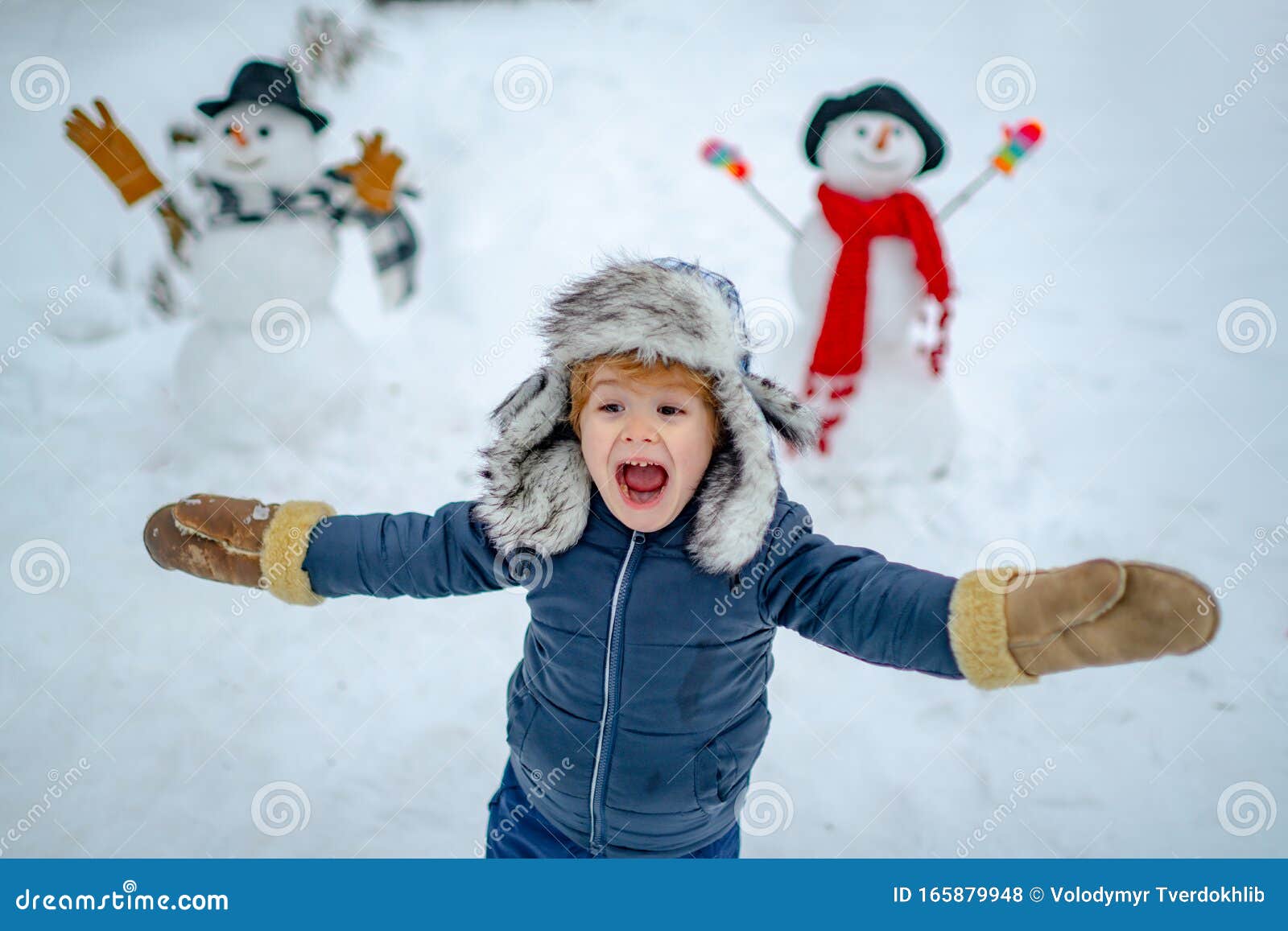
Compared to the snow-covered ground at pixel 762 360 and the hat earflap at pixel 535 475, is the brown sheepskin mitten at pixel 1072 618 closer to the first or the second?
the hat earflap at pixel 535 475

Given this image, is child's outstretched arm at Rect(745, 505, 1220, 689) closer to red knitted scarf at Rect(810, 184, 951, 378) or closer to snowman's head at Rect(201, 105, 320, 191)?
→ red knitted scarf at Rect(810, 184, 951, 378)

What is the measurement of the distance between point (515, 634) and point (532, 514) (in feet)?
3.99

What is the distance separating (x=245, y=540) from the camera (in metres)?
1.53

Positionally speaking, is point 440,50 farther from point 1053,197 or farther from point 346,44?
point 1053,197

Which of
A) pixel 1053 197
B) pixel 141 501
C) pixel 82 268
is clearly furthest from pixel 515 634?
pixel 1053 197

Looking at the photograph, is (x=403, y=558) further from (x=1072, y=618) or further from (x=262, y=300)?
(x=262, y=300)

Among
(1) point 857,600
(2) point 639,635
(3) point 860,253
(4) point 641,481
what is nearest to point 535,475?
(4) point 641,481

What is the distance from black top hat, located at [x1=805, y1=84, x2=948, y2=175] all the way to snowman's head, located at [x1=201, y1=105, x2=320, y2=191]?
1.42 meters

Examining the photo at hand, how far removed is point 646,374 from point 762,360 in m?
1.64

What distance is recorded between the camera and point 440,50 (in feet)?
13.1

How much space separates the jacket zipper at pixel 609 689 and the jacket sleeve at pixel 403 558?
18 centimetres

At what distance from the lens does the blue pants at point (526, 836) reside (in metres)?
1.59

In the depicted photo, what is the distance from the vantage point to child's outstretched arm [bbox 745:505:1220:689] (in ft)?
3.40

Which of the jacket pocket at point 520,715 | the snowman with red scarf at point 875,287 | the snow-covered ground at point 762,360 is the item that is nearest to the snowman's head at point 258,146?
the snow-covered ground at point 762,360
